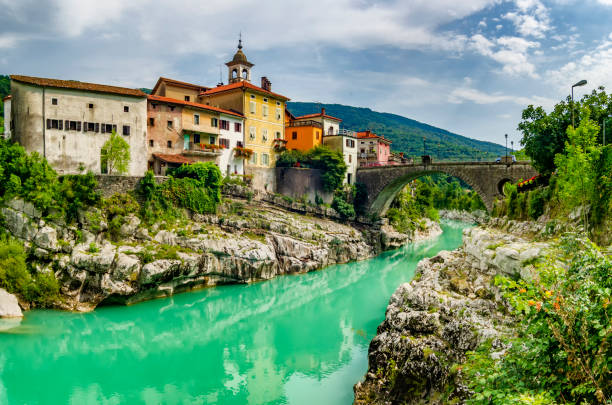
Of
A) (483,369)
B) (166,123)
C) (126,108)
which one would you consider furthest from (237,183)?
(483,369)

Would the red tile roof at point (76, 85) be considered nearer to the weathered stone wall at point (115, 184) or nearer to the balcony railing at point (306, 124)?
the weathered stone wall at point (115, 184)

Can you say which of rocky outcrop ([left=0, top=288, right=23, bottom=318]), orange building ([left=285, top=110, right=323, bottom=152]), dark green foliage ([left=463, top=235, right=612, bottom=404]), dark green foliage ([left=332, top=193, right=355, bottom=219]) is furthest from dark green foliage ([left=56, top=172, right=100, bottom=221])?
dark green foliage ([left=463, top=235, right=612, bottom=404])

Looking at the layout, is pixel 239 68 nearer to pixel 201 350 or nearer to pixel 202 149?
pixel 202 149

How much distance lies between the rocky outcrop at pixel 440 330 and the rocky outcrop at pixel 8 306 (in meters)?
19.6

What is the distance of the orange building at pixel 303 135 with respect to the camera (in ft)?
159

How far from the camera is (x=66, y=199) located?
86.6 feet

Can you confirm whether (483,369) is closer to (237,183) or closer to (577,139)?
(577,139)

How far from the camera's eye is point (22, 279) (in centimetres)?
2283

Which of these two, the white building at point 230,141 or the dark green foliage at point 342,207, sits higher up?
the white building at point 230,141

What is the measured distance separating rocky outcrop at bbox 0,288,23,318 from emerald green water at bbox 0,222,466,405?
84 centimetres

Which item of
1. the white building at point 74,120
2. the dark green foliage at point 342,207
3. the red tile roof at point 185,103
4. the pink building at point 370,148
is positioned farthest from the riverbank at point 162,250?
the pink building at point 370,148

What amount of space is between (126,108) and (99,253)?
1362 cm

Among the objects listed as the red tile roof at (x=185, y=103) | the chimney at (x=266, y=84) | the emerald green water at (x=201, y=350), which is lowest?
the emerald green water at (x=201, y=350)

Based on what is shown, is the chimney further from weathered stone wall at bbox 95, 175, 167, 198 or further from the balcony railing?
weathered stone wall at bbox 95, 175, 167, 198
